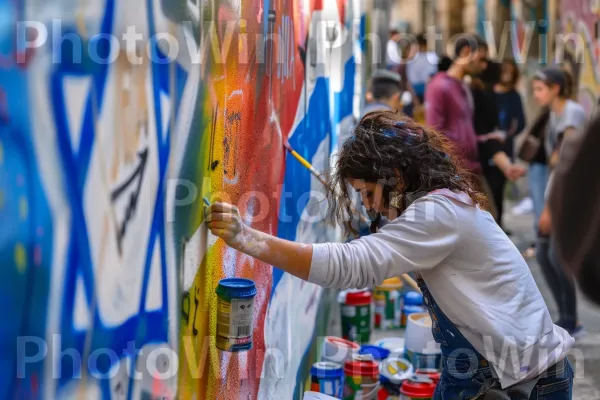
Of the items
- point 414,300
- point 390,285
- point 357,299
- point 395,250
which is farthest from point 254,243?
point 390,285

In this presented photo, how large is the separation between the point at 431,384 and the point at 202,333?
1.99 metres

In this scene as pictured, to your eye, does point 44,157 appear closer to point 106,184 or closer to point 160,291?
point 106,184

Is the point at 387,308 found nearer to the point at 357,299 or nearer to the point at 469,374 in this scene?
the point at 357,299

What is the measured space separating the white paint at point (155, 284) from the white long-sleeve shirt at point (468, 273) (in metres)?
0.52

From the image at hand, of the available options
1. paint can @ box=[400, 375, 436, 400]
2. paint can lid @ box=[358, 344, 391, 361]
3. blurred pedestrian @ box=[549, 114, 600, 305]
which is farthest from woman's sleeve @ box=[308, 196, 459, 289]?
paint can lid @ box=[358, 344, 391, 361]

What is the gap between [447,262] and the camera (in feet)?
8.73

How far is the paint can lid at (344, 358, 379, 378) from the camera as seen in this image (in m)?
4.23

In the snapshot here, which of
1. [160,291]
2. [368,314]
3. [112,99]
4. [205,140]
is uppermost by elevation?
[112,99]

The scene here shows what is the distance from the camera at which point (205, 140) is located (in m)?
2.37

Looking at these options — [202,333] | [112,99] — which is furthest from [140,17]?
[202,333]

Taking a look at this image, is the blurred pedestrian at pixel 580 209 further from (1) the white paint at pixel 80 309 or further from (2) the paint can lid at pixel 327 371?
(2) the paint can lid at pixel 327 371

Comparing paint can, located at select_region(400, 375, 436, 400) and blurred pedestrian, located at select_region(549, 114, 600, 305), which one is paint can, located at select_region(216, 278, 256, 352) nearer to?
blurred pedestrian, located at select_region(549, 114, 600, 305)

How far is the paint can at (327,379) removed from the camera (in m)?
4.00

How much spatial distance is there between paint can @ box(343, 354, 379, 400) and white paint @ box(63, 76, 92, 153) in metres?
2.78
